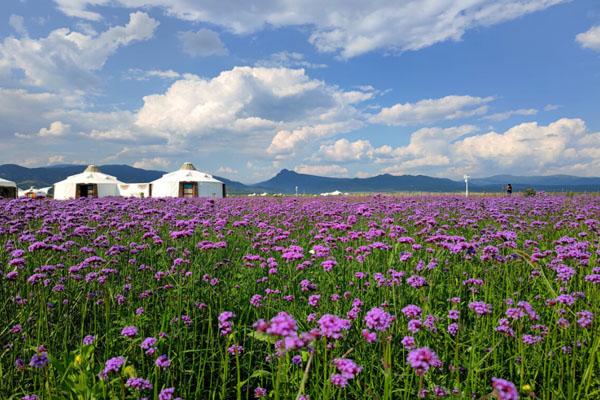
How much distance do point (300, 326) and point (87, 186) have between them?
229 ft

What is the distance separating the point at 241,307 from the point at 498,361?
273cm

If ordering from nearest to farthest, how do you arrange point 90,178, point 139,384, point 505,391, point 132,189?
→ 1. point 505,391
2. point 139,384
3. point 132,189
4. point 90,178

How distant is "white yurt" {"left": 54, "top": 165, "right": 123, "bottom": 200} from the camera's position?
6222 cm

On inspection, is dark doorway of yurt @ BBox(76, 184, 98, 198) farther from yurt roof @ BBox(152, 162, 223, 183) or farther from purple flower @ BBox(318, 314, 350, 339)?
purple flower @ BBox(318, 314, 350, 339)

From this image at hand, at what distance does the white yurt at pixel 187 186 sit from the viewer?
2205 inches

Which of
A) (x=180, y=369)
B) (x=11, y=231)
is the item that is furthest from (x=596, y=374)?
(x=11, y=231)

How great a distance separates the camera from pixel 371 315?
2.16 meters

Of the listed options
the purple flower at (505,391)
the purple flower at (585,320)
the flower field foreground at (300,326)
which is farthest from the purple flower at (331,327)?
the purple flower at (585,320)

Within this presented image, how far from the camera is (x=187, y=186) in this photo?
56875 millimetres

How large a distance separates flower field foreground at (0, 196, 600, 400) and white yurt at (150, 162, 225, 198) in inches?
1965

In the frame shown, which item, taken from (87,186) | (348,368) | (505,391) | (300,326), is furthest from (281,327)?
(87,186)

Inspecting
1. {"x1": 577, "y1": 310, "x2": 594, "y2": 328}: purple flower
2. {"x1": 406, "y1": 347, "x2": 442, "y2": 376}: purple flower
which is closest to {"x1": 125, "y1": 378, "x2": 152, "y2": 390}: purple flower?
{"x1": 406, "y1": 347, "x2": 442, "y2": 376}: purple flower

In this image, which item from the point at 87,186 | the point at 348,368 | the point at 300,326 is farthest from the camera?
the point at 87,186

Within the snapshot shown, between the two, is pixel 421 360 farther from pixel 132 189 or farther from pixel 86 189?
pixel 86 189
